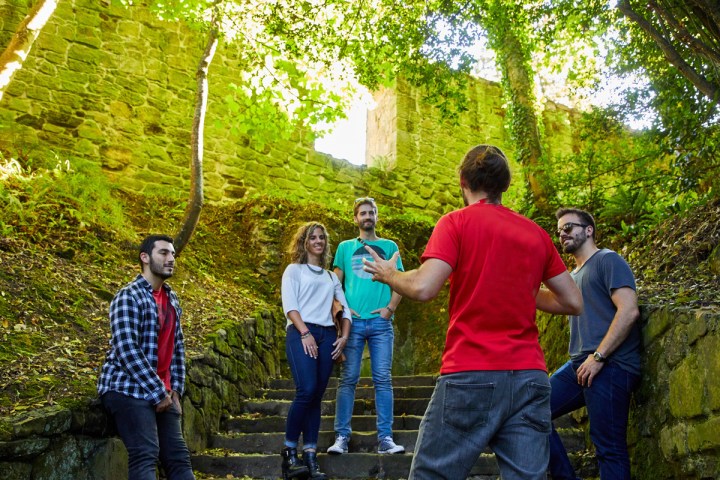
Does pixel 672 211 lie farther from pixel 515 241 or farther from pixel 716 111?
pixel 515 241

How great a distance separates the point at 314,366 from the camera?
13.1 ft

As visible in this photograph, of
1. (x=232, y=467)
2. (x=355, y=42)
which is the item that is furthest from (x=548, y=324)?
(x=355, y=42)

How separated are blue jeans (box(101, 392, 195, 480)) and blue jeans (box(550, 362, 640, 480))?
2055 mm

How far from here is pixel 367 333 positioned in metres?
4.44

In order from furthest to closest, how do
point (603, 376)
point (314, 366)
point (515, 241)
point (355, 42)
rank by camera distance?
point (355, 42), point (314, 366), point (603, 376), point (515, 241)

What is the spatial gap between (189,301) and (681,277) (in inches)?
180

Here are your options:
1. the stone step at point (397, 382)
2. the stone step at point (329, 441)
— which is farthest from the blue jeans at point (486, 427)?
the stone step at point (397, 382)

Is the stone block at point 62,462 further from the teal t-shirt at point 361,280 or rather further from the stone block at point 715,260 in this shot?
the stone block at point 715,260

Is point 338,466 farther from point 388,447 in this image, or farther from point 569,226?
point 569,226

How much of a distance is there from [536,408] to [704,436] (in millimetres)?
1463

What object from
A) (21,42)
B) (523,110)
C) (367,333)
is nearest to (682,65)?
(367,333)

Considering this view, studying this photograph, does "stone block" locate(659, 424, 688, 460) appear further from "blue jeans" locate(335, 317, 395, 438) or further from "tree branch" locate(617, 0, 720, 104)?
"tree branch" locate(617, 0, 720, 104)

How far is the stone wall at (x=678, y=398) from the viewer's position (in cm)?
295

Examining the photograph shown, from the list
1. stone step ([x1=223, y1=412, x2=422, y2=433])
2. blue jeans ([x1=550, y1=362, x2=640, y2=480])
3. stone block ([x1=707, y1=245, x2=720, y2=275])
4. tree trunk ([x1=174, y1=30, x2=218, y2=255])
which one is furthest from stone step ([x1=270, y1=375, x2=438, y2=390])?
stone block ([x1=707, y1=245, x2=720, y2=275])
